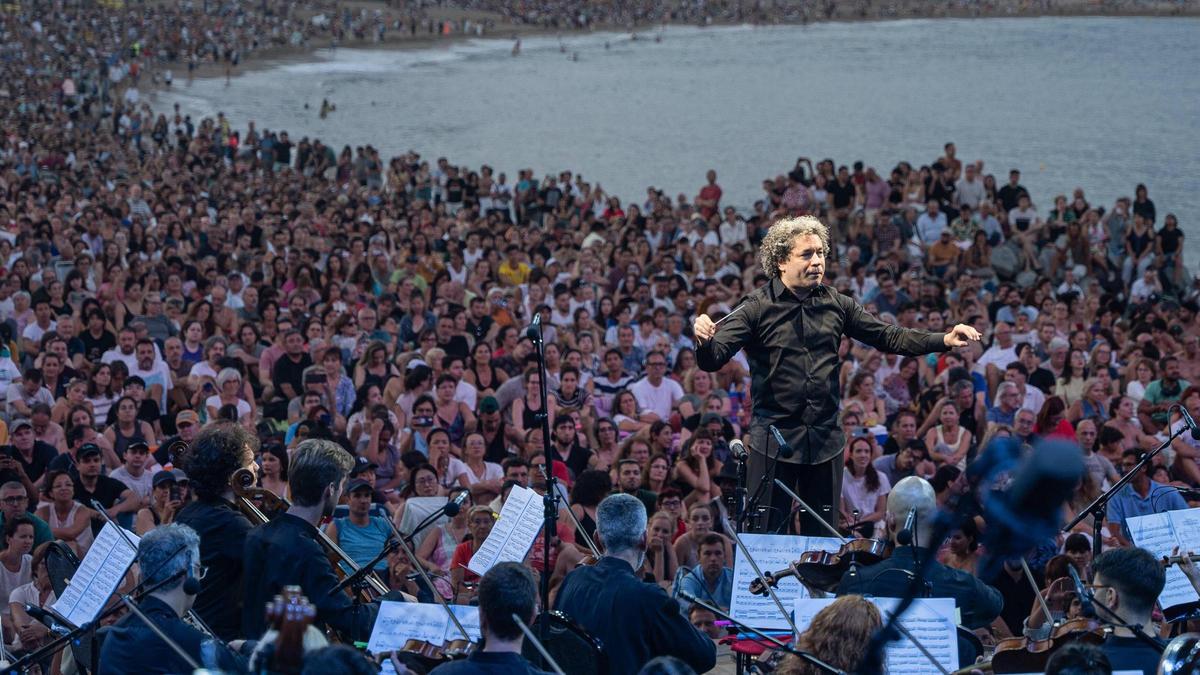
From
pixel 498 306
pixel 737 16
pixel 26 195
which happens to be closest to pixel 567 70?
pixel 737 16

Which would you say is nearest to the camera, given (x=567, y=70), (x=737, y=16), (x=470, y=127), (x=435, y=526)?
(x=435, y=526)

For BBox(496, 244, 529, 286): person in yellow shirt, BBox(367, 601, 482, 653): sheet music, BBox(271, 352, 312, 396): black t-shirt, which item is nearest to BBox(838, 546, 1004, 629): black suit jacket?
BBox(367, 601, 482, 653): sheet music

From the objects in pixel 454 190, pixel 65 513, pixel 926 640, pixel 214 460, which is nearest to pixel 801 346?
pixel 926 640

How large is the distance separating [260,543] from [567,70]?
62.3 metres

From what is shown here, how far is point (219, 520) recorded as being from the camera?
5.27 m

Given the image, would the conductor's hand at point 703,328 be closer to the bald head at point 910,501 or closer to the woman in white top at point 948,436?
the bald head at point 910,501

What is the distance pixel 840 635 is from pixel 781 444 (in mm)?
2186

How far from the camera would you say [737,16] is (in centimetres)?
8956

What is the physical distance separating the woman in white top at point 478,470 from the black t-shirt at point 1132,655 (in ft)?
16.9

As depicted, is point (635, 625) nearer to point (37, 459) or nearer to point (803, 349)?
point (803, 349)

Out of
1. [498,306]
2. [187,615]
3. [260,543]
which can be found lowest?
[498,306]

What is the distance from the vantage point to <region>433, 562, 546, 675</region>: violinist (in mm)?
4277

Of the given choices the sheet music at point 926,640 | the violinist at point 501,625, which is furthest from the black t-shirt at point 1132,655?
the violinist at point 501,625

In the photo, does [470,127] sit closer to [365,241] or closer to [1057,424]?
[365,241]
